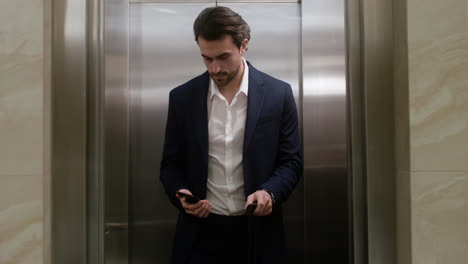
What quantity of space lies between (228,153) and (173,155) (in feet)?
0.77

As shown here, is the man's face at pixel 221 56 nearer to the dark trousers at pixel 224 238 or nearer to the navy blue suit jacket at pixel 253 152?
the navy blue suit jacket at pixel 253 152

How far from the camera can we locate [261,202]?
1907 mm

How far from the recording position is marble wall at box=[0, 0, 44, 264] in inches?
59.9

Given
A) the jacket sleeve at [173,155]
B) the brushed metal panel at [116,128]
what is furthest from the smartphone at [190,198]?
the brushed metal panel at [116,128]

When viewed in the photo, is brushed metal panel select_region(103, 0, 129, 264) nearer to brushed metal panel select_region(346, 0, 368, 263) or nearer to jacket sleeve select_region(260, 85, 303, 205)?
jacket sleeve select_region(260, 85, 303, 205)

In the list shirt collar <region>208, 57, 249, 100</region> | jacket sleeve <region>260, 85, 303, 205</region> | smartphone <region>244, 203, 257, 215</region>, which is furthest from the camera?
shirt collar <region>208, 57, 249, 100</region>

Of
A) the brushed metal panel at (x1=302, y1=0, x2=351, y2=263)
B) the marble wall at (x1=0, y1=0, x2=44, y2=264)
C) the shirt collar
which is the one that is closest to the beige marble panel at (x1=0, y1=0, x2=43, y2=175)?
the marble wall at (x1=0, y1=0, x2=44, y2=264)

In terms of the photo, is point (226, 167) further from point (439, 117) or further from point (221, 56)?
point (439, 117)

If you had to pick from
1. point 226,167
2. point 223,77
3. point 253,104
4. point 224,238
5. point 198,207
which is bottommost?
point 224,238

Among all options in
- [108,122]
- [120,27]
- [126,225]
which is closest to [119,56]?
[120,27]

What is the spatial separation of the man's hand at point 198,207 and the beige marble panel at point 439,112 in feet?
2.74

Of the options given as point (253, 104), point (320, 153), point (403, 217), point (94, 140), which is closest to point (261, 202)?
point (253, 104)

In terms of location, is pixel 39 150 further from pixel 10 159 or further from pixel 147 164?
pixel 147 164

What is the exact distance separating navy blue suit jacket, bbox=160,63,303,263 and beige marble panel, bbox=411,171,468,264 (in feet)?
2.08
